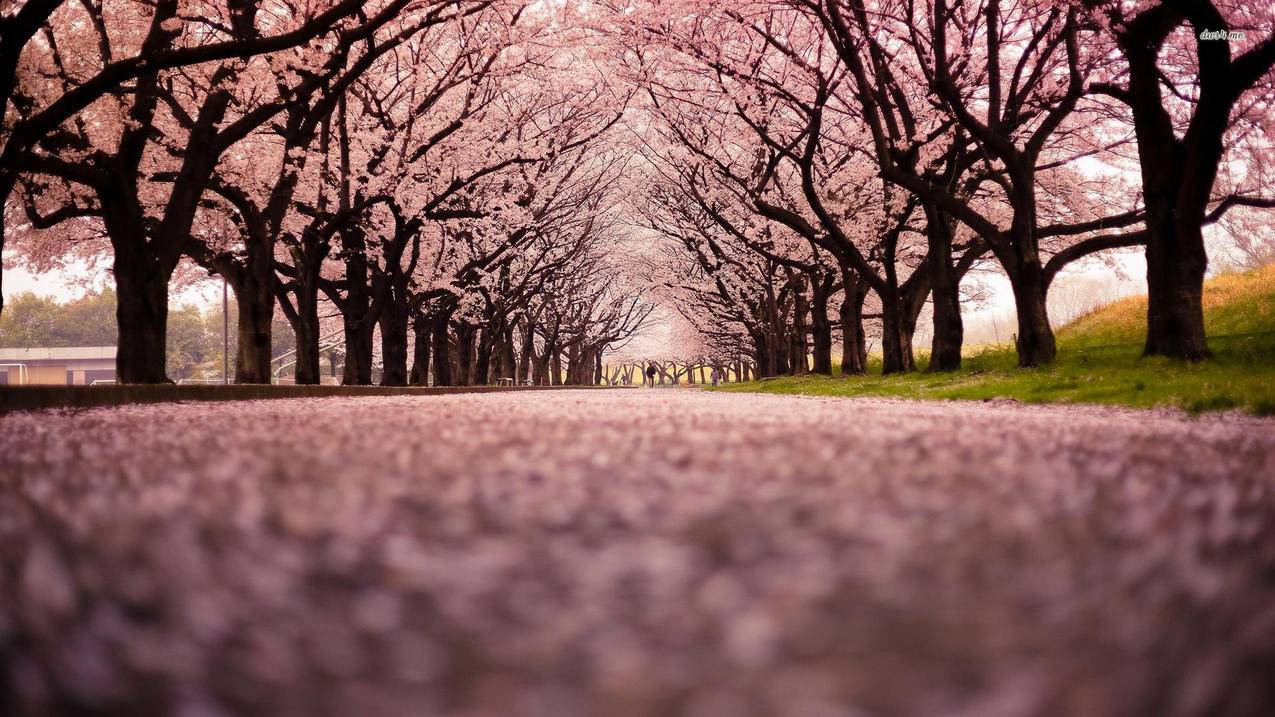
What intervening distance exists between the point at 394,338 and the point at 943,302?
1546 centimetres

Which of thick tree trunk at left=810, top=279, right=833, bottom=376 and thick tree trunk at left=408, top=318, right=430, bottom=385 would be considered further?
thick tree trunk at left=408, top=318, right=430, bottom=385

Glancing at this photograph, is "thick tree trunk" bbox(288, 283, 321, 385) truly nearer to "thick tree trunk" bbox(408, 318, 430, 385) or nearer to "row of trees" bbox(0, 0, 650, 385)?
"row of trees" bbox(0, 0, 650, 385)

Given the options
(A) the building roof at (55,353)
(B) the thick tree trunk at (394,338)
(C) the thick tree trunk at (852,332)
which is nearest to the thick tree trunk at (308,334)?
(B) the thick tree trunk at (394,338)

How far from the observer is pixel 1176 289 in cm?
1302

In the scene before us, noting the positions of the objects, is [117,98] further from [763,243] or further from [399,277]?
[763,243]

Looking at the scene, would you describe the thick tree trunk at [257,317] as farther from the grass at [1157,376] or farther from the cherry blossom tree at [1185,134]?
the cherry blossom tree at [1185,134]

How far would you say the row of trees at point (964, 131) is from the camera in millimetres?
13359

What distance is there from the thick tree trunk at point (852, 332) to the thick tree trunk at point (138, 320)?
63.4ft

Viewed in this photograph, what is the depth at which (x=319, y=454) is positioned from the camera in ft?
7.44

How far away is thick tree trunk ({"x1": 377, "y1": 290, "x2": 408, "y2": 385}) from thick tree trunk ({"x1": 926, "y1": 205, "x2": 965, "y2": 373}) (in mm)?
14715

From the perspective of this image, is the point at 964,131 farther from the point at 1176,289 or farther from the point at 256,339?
the point at 256,339

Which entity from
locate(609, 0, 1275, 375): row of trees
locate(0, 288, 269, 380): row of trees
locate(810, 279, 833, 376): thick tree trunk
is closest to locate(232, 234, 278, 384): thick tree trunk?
locate(609, 0, 1275, 375): row of trees

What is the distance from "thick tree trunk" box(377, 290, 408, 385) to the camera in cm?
2473

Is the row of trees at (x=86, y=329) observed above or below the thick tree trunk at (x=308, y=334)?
above
